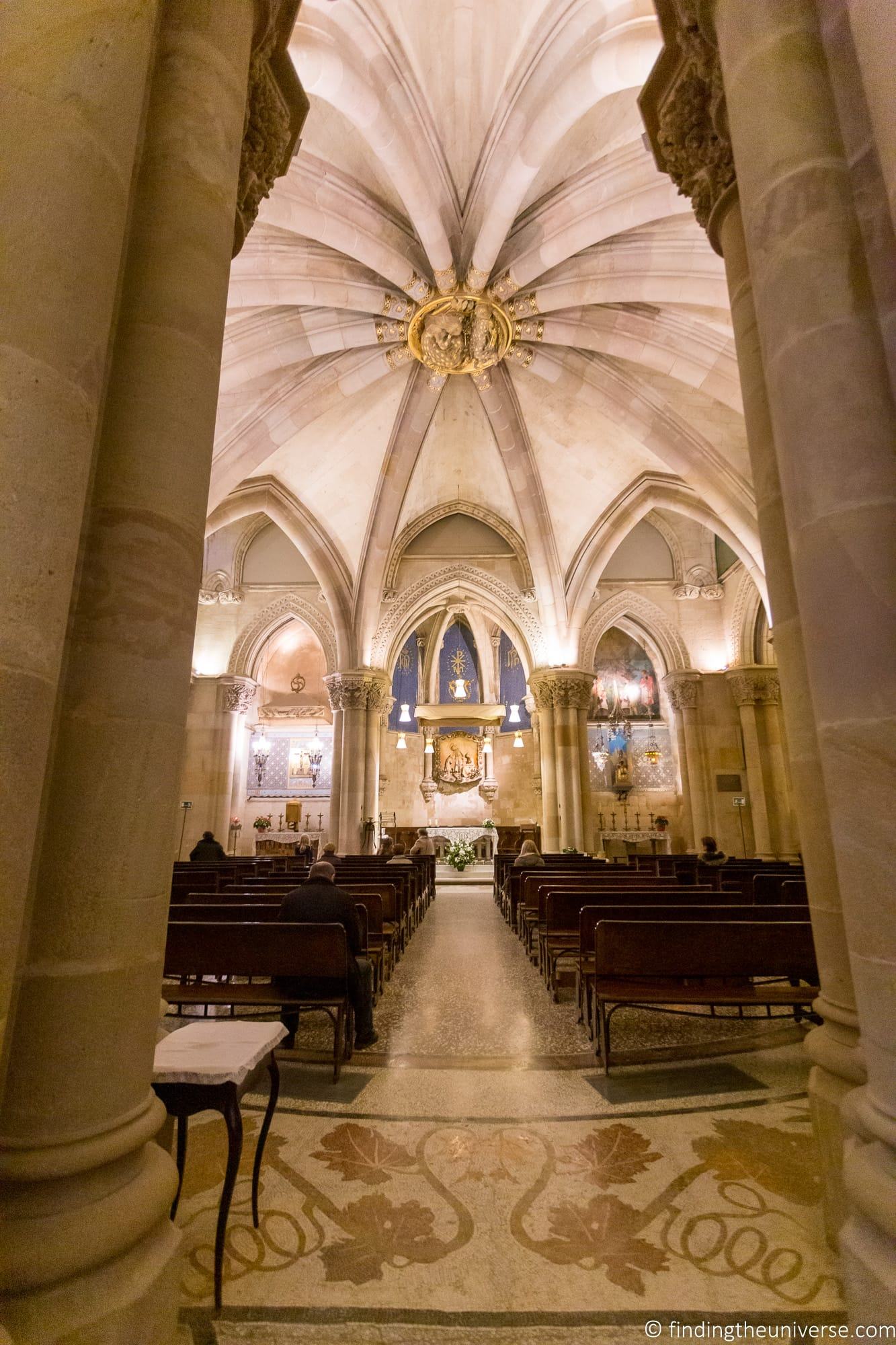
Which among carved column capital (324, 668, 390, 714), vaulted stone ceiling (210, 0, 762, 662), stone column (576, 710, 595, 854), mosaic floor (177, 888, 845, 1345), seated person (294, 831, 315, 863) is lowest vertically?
mosaic floor (177, 888, 845, 1345)

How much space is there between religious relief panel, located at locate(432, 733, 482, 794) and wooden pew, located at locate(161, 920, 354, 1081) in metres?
17.6

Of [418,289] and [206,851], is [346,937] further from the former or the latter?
[418,289]

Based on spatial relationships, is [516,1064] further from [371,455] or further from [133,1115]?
[371,455]

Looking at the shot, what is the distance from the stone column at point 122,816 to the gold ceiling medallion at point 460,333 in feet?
31.8

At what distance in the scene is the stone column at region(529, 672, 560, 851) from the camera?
15195 mm

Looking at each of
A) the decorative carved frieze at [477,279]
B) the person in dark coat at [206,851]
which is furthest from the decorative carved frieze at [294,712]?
the decorative carved frieze at [477,279]

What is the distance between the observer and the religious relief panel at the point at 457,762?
2130cm

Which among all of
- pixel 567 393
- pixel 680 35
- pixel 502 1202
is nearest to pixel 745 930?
pixel 502 1202

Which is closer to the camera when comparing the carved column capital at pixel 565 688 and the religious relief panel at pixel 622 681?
the carved column capital at pixel 565 688

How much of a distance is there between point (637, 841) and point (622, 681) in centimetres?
492

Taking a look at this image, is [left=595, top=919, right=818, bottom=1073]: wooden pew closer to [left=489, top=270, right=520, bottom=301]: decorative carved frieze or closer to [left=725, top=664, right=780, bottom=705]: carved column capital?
[left=489, top=270, right=520, bottom=301]: decorative carved frieze

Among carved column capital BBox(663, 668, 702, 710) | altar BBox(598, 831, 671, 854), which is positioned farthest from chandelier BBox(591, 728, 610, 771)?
carved column capital BBox(663, 668, 702, 710)

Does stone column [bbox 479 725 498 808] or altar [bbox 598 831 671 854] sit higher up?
stone column [bbox 479 725 498 808]

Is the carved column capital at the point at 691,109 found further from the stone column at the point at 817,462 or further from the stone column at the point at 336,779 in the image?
the stone column at the point at 336,779
